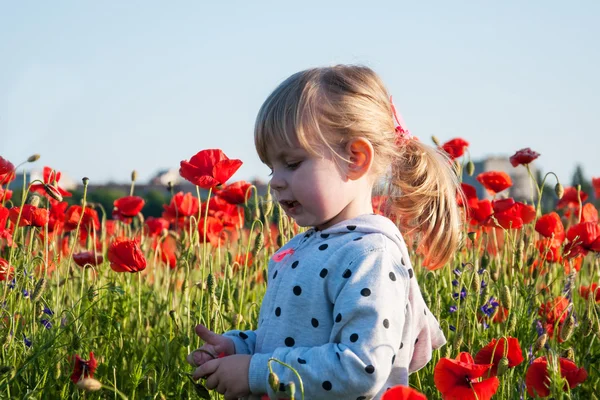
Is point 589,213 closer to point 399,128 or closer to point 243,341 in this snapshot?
point 399,128

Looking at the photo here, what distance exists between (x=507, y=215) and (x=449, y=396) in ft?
4.36

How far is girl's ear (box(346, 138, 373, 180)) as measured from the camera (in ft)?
6.26

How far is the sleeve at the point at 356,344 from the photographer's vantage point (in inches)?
65.1

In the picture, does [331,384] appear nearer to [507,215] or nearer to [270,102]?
[270,102]

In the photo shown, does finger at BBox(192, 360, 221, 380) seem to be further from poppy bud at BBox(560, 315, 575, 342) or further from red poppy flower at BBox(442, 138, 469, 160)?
red poppy flower at BBox(442, 138, 469, 160)

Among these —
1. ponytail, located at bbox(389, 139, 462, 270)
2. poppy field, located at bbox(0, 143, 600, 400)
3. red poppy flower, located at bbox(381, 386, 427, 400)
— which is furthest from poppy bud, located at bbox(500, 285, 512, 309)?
red poppy flower, located at bbox(381, 386, 427, 400)

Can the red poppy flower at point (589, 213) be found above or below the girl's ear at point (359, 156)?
below

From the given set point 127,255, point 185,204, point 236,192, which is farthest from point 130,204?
point 127,255

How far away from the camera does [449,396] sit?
6.38 ft

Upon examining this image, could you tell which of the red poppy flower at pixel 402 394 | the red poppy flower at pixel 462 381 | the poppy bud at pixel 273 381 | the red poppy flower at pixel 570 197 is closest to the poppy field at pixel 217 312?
the red poppy flower at pixel 462 381

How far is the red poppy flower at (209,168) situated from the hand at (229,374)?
0.92 metres

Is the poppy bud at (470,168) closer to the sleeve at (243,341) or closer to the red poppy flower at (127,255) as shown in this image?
the red poppy flower at (127,255)

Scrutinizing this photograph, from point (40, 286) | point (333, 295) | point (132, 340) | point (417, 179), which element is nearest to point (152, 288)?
point (132, 340)

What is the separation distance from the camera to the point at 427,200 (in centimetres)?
220
